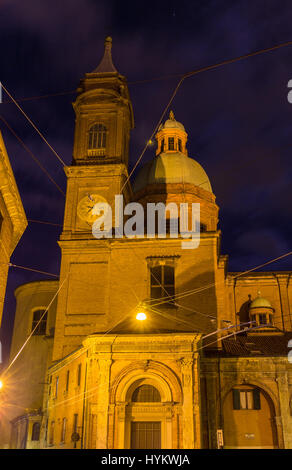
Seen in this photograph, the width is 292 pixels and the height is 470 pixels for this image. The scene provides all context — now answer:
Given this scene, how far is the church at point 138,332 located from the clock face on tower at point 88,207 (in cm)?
6

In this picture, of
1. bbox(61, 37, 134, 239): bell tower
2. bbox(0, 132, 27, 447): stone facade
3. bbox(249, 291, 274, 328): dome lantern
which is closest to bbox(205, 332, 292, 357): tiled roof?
bbox(249, 291, 274, 328): dome lantern

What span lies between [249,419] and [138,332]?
26.1 feet

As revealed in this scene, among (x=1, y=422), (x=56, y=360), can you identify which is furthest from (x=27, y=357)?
(x=56, y=360)

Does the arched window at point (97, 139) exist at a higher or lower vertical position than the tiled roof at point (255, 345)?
higher

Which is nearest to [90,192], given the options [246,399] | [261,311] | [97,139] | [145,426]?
[97,139]

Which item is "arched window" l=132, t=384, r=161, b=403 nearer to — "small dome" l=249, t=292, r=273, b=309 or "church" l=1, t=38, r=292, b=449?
"church" l=1, t=38, r=292, b=449

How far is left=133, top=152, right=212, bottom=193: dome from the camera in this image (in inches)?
1672

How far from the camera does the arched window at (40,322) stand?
37094mm

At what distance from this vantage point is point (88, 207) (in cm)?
3297

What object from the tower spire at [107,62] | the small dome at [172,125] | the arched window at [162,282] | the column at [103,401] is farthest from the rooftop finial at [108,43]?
the column at [103,401]

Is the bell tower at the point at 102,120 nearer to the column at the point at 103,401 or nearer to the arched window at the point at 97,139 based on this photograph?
the arched window at the point at 97,139

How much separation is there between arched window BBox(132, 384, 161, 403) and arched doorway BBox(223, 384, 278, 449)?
495 cm

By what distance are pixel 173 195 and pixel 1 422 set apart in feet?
69.9

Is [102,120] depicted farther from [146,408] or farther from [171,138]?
[146,408]
